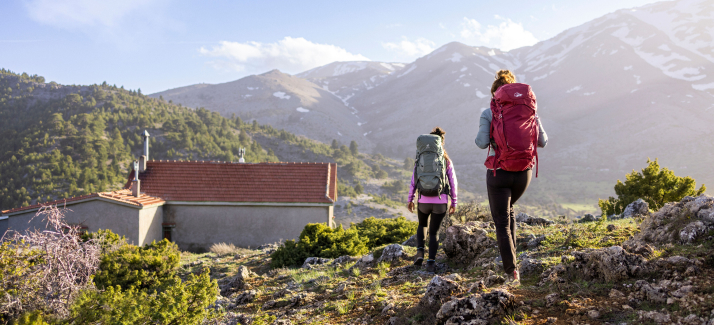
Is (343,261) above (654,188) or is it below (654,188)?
below

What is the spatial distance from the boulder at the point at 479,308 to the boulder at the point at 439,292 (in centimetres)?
35

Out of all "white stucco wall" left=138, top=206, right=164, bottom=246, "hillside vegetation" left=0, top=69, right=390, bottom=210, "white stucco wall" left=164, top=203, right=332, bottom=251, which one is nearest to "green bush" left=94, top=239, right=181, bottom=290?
"white stucco wall" left=138, top=206, right=164, bottom=246

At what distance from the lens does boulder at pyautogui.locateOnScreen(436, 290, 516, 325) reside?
2.84 meters

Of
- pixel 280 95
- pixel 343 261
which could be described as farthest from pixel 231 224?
pixel 280 95

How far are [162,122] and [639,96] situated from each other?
119695 millimetres

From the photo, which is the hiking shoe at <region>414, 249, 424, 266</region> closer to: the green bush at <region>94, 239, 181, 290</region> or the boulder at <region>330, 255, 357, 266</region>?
the boulder at <region>330, 255, 357, 266</region>

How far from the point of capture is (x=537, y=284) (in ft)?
12.1

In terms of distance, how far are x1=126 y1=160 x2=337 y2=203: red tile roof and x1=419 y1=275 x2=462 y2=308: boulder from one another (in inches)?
563

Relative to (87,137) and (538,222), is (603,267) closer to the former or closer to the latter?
(538,222)

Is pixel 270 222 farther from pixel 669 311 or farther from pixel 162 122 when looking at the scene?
pixel 162 122

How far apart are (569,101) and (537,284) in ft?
441

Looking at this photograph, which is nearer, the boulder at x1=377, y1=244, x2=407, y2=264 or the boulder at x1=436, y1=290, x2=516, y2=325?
the boulder at x1=436, y1=290, x2=516, y2=325

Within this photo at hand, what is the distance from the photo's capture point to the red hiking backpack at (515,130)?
3312 millimetres

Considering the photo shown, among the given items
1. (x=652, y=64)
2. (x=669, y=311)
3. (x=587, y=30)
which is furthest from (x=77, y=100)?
(x=587, y=30)
